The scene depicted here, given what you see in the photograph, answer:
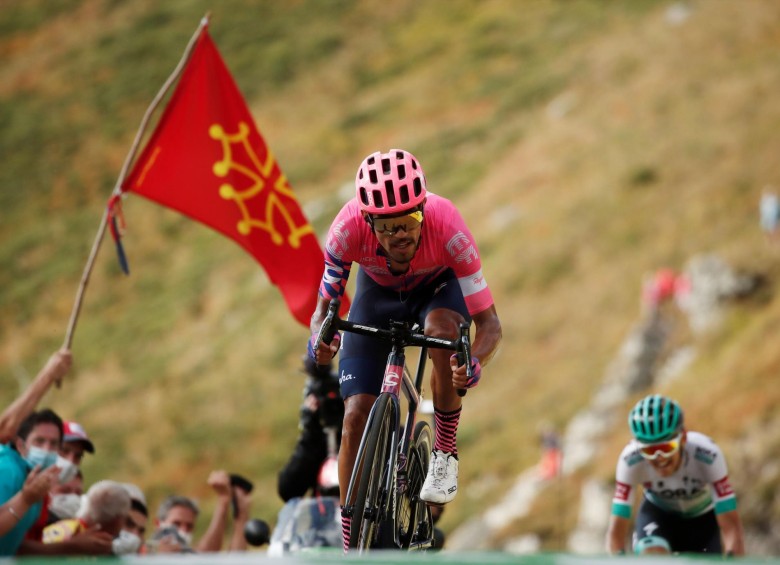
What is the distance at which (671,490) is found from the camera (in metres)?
10.4

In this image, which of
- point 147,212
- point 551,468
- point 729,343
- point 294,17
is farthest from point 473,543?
point 294,17

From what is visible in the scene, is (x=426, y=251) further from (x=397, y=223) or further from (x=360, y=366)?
(x=360, y=366)

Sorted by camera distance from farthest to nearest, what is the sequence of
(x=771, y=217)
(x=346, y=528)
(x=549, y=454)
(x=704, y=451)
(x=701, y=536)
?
1. (x=771, y=217)
2. (x=549, y=454)
3. (x=701, y=536)
4. (x=704, y=451)
5. (x=346, y=528)

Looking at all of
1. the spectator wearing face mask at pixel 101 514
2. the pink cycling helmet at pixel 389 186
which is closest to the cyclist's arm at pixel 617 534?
the pink cycling helmet at pixel 389 186

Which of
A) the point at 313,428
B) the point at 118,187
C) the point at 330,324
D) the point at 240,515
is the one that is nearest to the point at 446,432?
the point at 330,324

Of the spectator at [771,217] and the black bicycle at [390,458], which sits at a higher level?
the spectator at [771,217]

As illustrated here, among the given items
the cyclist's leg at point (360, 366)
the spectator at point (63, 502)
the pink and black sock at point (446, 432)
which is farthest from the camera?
the spectator at point (63, 502)

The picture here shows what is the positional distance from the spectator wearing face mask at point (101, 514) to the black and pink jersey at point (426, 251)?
1983 millimetres

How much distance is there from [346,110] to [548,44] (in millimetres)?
11747

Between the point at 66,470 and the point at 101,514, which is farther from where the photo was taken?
the point at 66,470

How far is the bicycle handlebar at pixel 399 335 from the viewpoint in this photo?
25.4ft

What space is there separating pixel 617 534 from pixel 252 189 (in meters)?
4.68

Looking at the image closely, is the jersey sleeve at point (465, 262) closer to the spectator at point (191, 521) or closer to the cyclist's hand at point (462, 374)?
the cyclist's hand at point (462, 374)

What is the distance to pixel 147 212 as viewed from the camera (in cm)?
6775
